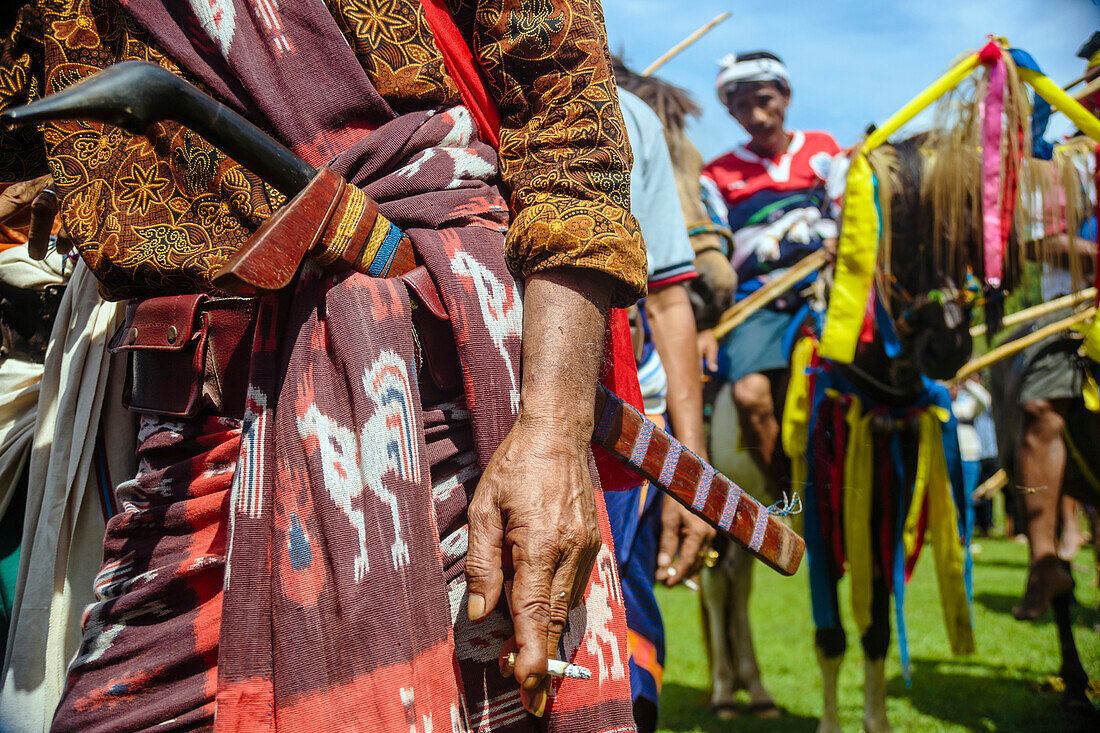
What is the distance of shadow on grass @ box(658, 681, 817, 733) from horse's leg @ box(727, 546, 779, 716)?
11 cm

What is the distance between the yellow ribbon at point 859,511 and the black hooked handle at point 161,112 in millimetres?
3420

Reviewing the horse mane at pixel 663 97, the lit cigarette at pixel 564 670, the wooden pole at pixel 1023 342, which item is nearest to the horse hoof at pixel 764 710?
the wooden pole at pixel 1023 342

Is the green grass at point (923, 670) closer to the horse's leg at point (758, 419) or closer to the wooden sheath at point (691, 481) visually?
the horse's leg at point (758, 419)

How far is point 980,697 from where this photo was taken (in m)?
4.88

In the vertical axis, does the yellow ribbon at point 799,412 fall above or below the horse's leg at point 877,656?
above

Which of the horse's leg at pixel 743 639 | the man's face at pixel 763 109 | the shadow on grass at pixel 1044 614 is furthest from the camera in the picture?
the shadow on grass at pixel 1044 614

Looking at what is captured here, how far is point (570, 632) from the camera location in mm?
1079

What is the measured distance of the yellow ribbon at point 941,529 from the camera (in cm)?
393

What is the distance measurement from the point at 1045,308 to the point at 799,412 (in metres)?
1.56

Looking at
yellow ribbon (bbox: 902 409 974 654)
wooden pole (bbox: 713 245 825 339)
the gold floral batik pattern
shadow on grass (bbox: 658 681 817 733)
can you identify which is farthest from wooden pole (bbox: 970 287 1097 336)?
the gold floral batik pattern

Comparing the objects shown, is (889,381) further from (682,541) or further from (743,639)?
(743,639)

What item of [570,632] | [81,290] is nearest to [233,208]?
[570,632]

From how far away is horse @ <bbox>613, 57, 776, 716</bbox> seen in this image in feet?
11.3

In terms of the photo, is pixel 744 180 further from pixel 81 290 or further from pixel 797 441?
pixel 81 290
